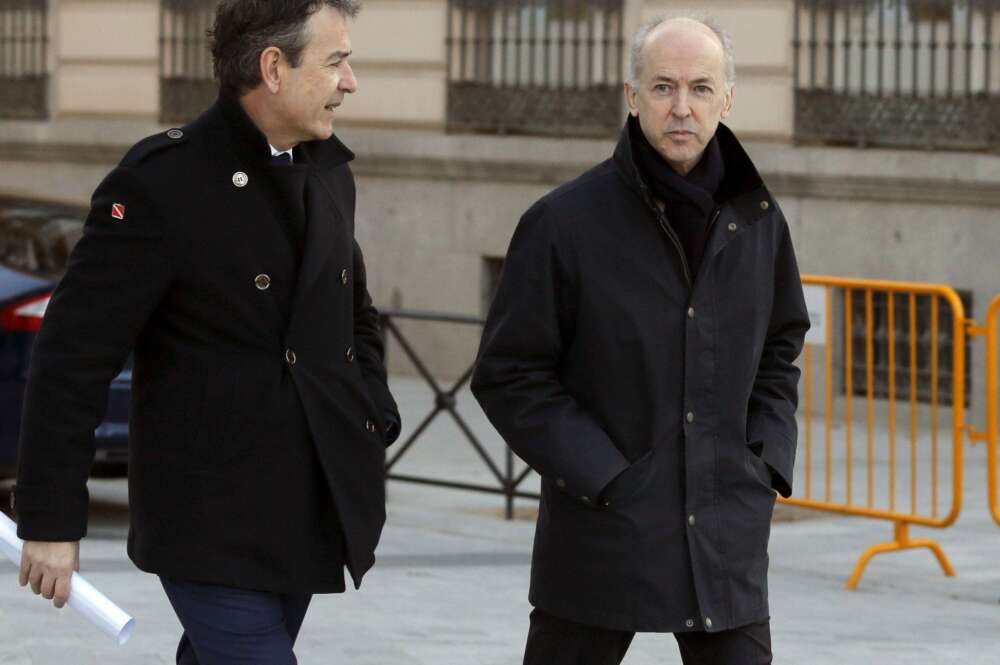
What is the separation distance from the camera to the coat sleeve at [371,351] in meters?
4.27

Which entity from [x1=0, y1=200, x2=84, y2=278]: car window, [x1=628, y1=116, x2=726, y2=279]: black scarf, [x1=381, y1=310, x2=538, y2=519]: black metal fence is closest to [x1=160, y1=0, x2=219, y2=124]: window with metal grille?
[x1=381, y1=310, x2=538, y2=519]: black metal fence

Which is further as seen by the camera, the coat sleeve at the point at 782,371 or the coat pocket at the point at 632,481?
the coat sleeve at the point at 782,371

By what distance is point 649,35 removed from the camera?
430 centimetres

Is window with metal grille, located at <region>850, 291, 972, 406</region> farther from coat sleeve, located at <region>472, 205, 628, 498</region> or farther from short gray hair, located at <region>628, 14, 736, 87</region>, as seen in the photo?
coat sleeve, located at <region>472, 205, 628, 498</region>

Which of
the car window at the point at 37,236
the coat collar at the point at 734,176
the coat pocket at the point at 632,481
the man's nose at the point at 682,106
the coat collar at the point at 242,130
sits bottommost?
the coat pocket at the point at 632,481

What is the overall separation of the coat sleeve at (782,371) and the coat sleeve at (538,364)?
0.40m

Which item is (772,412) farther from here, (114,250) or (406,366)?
(406,366)

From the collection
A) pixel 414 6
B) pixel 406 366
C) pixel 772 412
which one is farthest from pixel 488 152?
pixel 772 412

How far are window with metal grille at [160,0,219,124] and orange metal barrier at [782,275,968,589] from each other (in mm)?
6591

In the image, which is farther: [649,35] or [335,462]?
[649,35]

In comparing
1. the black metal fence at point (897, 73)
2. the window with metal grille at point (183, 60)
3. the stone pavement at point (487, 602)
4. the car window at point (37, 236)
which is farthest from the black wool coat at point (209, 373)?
the window with metal grille at point (183, 60)

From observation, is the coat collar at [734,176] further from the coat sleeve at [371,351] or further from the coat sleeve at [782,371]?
the coat sleeve at [371,351]

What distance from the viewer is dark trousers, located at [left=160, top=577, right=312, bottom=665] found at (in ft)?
12.8

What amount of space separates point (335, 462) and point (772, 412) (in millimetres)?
936
